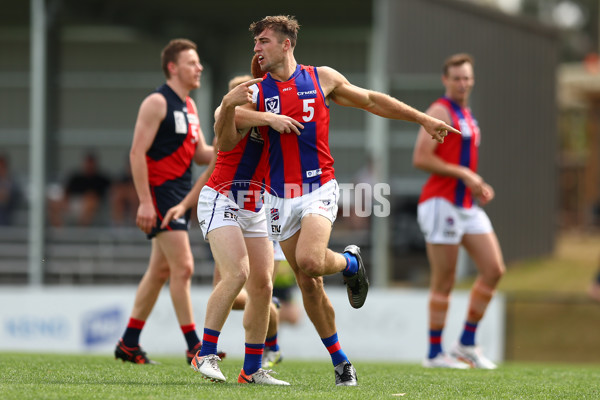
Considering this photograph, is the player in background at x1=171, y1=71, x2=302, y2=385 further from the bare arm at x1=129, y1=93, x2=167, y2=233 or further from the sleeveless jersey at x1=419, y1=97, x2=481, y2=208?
the sleeveless jersey at x1=419, y1=97, x2=481, y2=208

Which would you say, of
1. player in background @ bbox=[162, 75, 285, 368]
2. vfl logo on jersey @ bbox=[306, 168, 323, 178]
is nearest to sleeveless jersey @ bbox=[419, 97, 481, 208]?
player in background @ bbox=[162, 75, 285, 368]

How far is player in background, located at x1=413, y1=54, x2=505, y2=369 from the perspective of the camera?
7941mm

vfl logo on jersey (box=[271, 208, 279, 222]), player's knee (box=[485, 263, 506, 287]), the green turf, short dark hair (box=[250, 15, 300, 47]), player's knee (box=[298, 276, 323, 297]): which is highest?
short dark hair (box=[250, 15, 300, 47])

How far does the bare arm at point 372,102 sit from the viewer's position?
19.1 feet

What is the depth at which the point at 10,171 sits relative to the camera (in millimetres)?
23203

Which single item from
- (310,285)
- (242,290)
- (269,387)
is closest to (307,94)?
(310,285)

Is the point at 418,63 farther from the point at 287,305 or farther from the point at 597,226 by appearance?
the point at 597,226

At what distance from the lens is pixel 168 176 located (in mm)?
7141

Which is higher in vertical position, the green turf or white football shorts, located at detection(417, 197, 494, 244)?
white football shorts, located at detection(417, 197, 494, 244)

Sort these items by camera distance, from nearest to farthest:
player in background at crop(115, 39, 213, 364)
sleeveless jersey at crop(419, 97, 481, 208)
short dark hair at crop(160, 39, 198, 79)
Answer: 1. player in background at crop(115, 39, 213, 364)
2. short dark hair at crop(160, 39, 198, 79)
3. sleeveless jersey at crop(419, 97, 481, 208)

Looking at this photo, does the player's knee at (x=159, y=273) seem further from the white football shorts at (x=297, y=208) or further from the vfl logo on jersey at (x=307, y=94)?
the vfl logo on jersey at (x=307, y=94)

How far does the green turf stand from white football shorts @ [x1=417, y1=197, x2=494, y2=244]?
43.1 inches

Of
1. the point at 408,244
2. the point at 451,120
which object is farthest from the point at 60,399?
the point at 408,244

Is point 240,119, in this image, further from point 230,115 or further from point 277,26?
point 277,26
